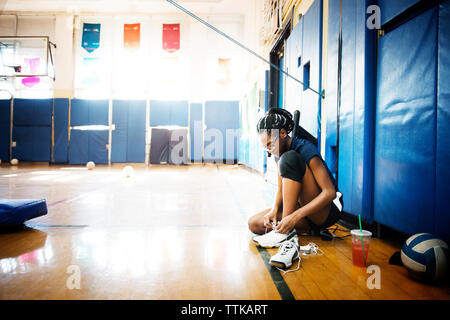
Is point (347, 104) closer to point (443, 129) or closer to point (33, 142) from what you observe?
point (443, 129)

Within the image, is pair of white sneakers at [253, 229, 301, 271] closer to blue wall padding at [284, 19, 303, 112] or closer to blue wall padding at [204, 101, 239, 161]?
blue wall padding at [284, 19, 303, 112]

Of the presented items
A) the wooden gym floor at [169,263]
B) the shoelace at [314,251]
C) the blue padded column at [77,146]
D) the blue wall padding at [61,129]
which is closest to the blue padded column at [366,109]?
the wooden gym floor at [169,263]

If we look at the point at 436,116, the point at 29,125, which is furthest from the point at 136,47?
the point at 436,116

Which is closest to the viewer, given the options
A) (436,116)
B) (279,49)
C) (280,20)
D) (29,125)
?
(436,116)

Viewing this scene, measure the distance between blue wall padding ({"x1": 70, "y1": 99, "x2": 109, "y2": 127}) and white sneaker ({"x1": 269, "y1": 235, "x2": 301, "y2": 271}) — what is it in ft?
28.3

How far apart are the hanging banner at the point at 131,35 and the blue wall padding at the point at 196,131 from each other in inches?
108

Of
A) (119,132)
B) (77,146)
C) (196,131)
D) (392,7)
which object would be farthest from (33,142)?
(392,7)

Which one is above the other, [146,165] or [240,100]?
[240,100]

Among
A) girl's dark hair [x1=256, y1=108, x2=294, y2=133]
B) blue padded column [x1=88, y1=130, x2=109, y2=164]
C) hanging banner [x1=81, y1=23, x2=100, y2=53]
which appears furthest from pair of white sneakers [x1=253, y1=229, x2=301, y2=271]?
hanging banner [x1=81, y1=23, x2=100, y2=53]

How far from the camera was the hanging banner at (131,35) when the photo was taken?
891 centimetres

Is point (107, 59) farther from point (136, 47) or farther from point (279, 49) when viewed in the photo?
point (279, 49)

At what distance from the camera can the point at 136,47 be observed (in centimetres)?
895

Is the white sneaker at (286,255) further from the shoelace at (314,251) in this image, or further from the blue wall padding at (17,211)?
the blue wall padding at (17,211)

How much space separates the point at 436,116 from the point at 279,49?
384 cm
